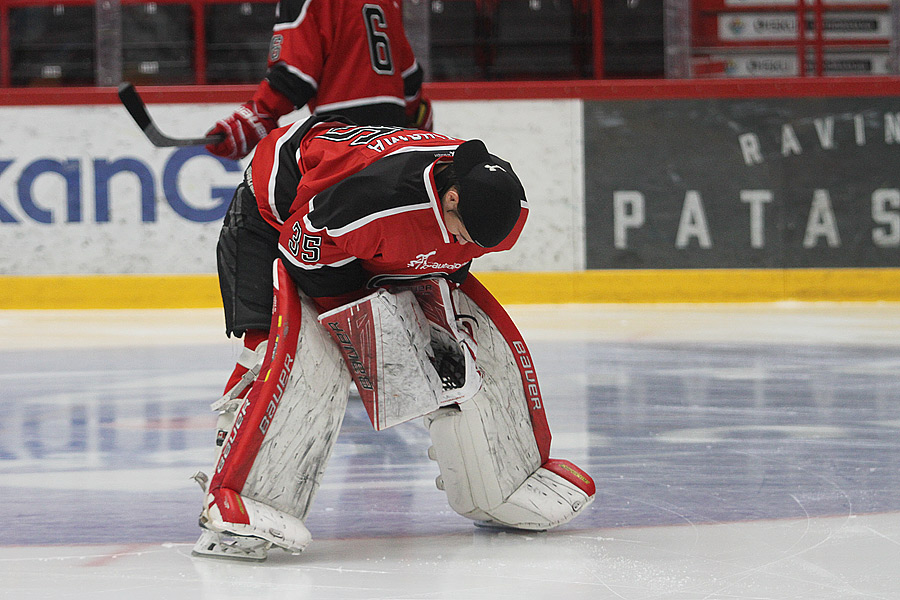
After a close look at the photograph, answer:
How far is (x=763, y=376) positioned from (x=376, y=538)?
2.15m

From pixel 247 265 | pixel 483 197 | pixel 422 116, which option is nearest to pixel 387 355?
pixel 483 197

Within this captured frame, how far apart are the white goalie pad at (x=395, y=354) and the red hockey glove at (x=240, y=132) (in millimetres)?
907

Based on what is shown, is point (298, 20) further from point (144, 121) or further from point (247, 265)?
point (247, 265)

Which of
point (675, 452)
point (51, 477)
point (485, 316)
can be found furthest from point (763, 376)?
point (51, 477)

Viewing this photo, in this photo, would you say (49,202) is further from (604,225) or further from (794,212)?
(794,212)

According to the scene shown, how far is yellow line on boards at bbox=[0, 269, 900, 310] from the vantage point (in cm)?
636

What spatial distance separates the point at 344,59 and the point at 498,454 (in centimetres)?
166

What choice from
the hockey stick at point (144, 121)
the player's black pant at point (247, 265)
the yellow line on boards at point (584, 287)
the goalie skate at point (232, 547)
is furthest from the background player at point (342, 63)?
the yellow line on boards at point (584, 287)

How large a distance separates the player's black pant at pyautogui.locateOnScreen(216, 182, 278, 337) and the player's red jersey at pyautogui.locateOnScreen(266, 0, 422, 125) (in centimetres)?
89

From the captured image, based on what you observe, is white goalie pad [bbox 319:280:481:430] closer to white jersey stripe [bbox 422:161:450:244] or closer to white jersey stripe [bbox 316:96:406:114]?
white jersey stripe [bbox 422:161:450:244]

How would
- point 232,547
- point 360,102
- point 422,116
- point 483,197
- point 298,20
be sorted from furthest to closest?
point 422,116 → point 360,102 → point 298,20 → point 232,547 → point 483,197

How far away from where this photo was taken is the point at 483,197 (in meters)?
1.70

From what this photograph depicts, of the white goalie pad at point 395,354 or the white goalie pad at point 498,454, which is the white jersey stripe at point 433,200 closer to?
the white goalie pad at point 395,354

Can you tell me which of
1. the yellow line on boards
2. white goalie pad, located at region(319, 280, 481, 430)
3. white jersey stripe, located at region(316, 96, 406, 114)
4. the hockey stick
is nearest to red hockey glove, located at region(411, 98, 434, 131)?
white jersey stripe, located at region(316, 96, 406, 114)
